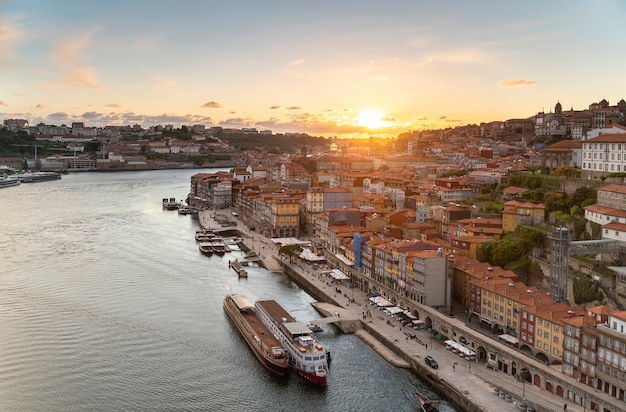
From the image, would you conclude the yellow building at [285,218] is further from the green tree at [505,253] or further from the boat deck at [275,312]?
the green tree at [505,253]

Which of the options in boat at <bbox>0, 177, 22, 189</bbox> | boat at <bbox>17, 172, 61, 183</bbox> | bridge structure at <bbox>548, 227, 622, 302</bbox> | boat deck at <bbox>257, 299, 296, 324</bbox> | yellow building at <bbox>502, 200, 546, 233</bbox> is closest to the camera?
bridge structure at <bbox>548, 227, 622, 302</bbox>

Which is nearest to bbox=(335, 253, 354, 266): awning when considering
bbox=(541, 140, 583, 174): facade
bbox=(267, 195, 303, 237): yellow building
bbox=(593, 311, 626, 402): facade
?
bbox=(267, 195, 303, 237): yellow building

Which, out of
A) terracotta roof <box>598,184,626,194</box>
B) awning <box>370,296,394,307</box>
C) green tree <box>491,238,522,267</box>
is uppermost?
terracotta roof <box>598,184,626,194</box>

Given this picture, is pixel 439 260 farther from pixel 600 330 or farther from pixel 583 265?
pixel 600 330

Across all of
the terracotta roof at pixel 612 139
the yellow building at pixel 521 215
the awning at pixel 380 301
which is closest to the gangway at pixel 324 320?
the awning at pixel 380 301

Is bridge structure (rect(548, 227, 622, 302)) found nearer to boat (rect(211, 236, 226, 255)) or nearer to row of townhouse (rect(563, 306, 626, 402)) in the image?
row of townhouse (rect(563, 306, 626, 402))
